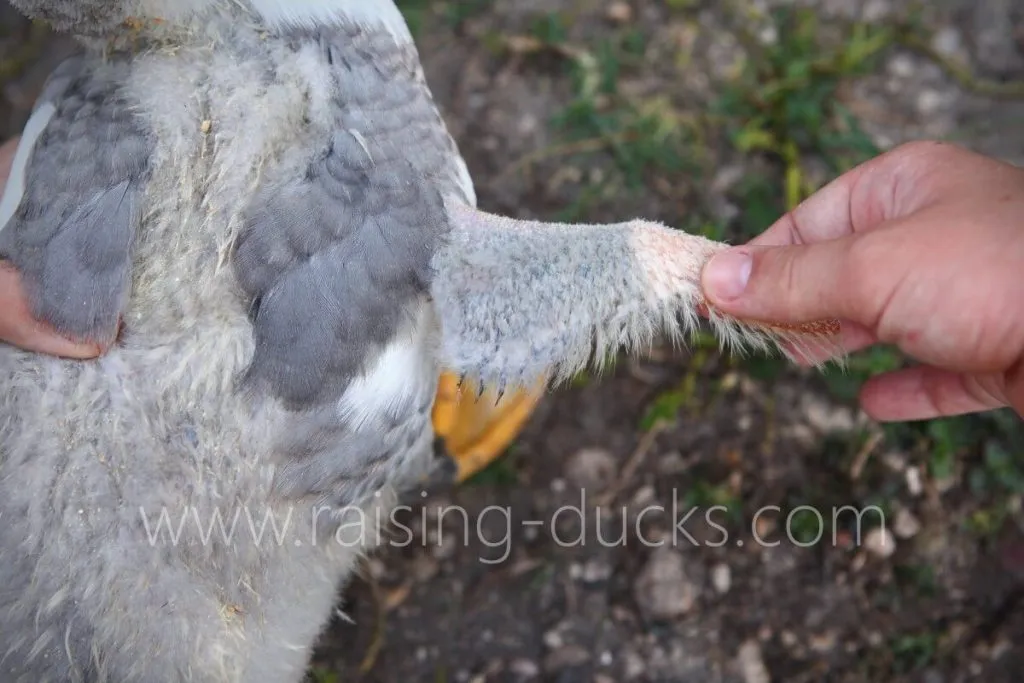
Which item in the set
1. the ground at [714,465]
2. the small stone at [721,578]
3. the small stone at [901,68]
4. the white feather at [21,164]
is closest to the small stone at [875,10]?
the ground at [714,465]

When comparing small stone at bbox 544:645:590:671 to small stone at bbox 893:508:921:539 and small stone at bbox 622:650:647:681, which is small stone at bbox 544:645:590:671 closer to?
small stone at bbox 622:650:647:681

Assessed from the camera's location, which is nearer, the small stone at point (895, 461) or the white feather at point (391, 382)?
the white feather at point (391, 382)

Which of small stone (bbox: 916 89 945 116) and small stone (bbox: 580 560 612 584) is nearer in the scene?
small stone (bbox: 580 560 612 584)

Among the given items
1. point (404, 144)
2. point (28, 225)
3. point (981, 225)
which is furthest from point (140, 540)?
point (981, 225)

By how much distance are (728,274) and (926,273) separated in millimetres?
273

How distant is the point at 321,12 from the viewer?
144 cm

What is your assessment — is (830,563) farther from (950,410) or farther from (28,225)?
(28,225)

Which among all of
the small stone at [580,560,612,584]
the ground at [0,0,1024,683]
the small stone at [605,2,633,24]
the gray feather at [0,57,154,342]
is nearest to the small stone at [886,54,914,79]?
the ground at [0,0,1024,683]

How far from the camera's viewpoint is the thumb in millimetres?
1165

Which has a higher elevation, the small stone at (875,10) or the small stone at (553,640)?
the small stone at (875,10)

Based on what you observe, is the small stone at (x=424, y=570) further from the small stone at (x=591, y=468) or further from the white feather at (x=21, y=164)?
the white feather at (x=21, y=164)

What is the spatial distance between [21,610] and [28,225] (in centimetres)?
56

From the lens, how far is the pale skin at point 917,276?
3.67 ft

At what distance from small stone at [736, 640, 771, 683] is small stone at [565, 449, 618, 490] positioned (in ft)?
1.58
